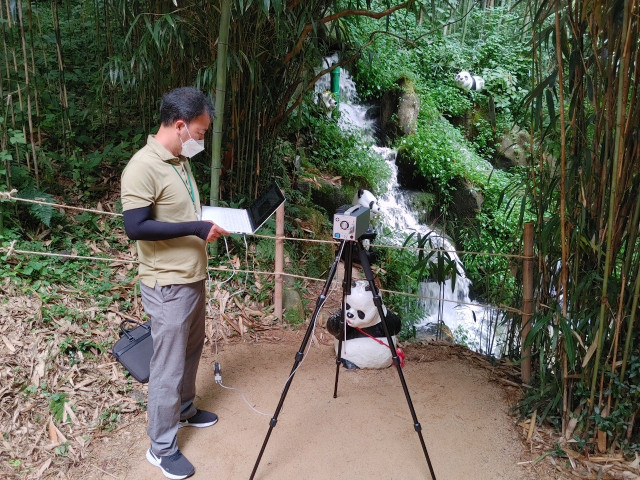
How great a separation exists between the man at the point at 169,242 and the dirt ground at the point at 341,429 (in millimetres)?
190

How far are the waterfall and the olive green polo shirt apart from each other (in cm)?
274

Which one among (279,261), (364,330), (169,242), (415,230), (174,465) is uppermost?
(169,242)

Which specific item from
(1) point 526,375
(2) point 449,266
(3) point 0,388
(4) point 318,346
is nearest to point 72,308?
(3) point 0,388

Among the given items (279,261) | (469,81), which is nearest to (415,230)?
(279,261)

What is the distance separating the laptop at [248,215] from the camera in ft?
6.79

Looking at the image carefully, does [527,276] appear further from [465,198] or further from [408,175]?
[408,175]

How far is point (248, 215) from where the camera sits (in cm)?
222

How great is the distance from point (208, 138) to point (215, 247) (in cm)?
85

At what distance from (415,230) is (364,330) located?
173 cm

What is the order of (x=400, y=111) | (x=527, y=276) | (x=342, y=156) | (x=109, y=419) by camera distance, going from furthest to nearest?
(x=400, y=111), (x=342, y=156), (x=527, y=276), (x=109, y=419)

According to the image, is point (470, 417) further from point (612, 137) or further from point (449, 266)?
point (612, 137)

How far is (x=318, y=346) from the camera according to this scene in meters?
3.29

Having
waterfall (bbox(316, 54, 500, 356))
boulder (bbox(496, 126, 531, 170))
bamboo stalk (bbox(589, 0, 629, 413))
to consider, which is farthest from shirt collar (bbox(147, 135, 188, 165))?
boulder (bbox(496, 126, 531, 170))

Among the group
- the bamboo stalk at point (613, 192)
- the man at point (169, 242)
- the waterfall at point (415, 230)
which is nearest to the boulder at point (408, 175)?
the waterfall at point (415, 230)
